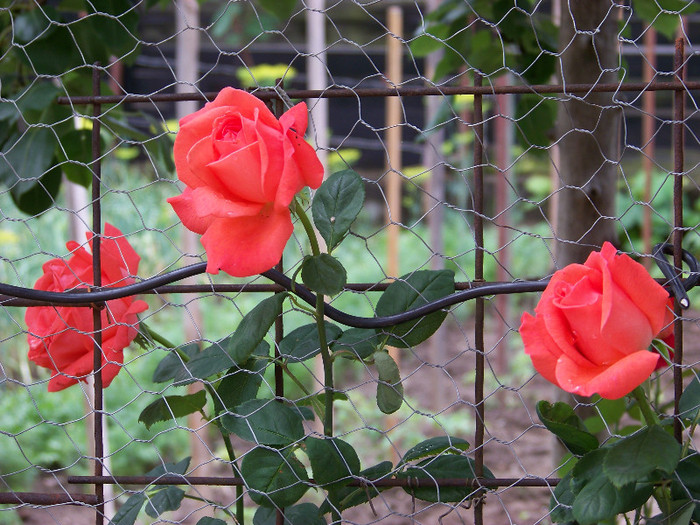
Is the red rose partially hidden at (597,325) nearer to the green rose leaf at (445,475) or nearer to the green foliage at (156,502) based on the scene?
the green rose leaf at (445,475)

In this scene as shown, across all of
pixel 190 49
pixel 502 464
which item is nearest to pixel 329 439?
pixel 190 49

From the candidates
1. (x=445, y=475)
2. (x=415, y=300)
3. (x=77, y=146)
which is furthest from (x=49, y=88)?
(x=445, y=475)

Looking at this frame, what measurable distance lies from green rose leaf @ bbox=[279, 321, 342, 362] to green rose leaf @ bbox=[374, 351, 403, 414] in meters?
0.07

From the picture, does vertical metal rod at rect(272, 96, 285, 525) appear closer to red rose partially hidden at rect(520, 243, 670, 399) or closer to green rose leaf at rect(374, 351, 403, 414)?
green rose leaf at rect(374, 351, 403, 414)

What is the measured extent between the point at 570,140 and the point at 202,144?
51cm

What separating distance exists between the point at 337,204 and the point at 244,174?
0.12m

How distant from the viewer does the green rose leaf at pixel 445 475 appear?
681mm

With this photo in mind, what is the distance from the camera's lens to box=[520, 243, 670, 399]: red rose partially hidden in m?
0.53

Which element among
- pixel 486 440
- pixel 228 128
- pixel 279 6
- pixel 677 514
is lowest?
pixel 486 440

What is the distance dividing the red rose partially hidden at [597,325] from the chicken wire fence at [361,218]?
7cm

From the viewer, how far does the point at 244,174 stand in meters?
0.55

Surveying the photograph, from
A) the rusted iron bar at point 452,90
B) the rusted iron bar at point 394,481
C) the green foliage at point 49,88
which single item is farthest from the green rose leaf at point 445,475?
the green foliage at point 49,88

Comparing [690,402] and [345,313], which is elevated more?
[345,313]

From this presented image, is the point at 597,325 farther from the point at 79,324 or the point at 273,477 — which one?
the point at 79,324
